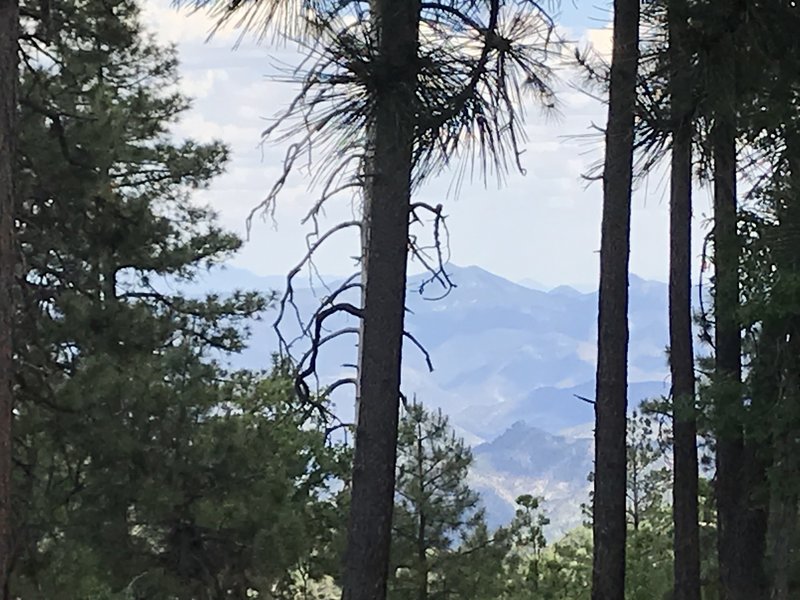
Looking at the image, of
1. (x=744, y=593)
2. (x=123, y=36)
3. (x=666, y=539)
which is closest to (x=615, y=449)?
(x=744, y=593)

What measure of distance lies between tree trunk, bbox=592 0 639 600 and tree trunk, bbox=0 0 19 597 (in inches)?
155

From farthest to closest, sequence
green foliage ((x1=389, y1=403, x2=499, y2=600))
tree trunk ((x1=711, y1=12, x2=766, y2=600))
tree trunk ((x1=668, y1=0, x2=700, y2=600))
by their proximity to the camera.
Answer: green foliage ((x1=389, y1=403, x2=499, y2=600)), tree trunk ((x1=668, y1=0, x2=700, y2=600)), tree trunk ((x1=711, y1=12, x2=766, y2=600))

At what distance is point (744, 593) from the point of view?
343 inches

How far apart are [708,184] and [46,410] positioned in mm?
5797

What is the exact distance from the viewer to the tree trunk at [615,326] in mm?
6680

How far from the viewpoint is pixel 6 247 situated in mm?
3812

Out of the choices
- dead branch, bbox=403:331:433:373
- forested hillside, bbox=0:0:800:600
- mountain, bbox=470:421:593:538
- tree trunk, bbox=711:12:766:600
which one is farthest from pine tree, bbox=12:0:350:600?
mountain, bbox=470:421:593:538

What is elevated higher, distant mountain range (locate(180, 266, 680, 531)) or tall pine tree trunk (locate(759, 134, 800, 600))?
distant mountain range (locate(180, 266, 680, 531))

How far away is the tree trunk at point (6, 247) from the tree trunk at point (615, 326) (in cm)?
393

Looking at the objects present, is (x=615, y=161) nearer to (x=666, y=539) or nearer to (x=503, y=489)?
(x=666, y=539)

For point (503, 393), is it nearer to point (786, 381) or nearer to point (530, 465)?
point (530, 465)

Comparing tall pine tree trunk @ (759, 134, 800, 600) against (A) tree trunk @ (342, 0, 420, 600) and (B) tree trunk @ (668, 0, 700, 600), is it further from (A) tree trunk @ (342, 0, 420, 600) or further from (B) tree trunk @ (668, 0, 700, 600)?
(A) tree trunk @ (342, 0, 420, 600)

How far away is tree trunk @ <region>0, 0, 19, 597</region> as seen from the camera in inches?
150

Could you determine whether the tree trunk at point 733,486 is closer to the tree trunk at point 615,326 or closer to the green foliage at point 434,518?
the tree trunk at point 615,326
